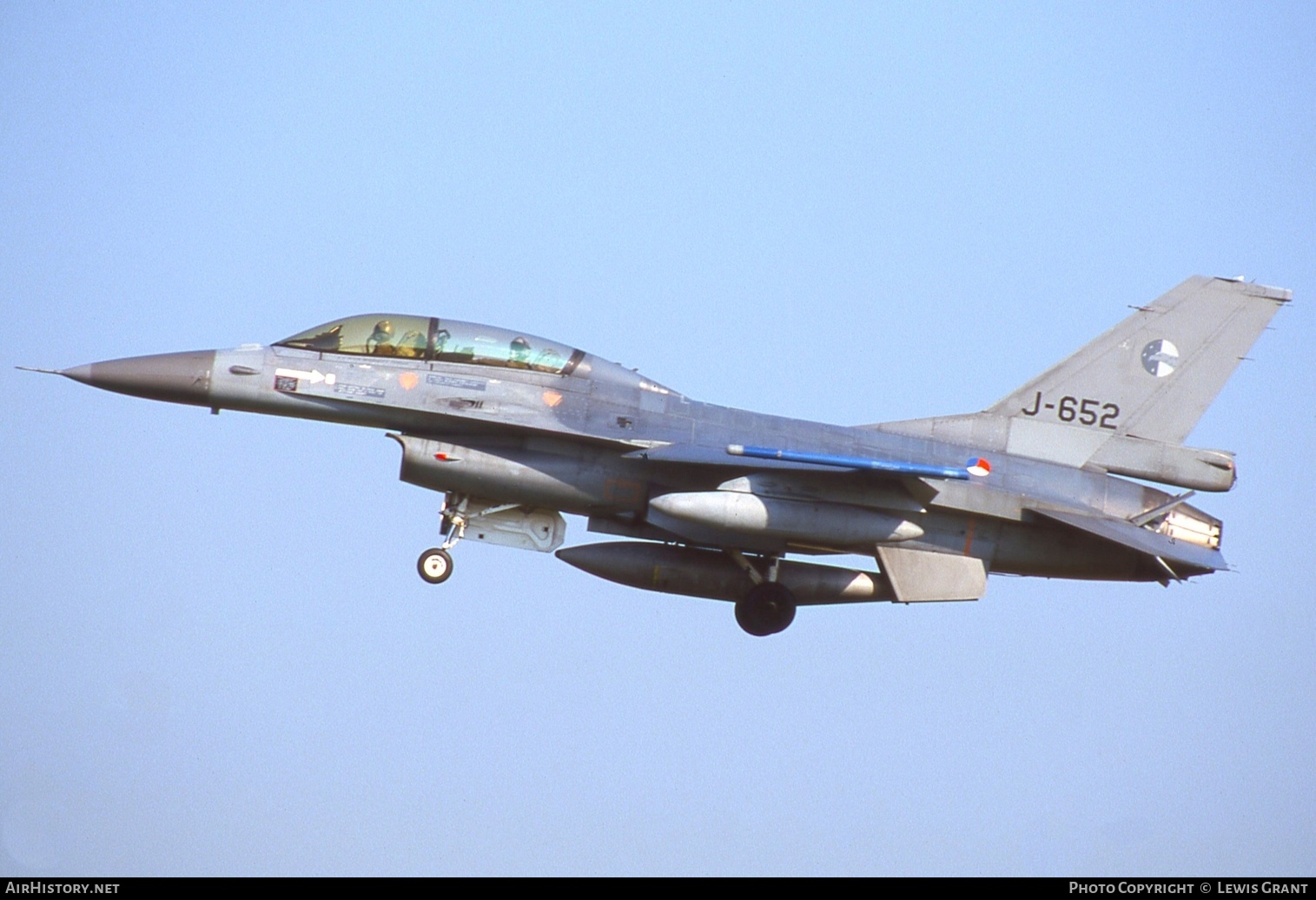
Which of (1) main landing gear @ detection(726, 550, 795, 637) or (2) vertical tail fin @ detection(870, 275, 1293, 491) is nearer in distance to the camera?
(1) main landing gear @ detection(726, 550, 795, 637)

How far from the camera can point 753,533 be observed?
54.9 ft

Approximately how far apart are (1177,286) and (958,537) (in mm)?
4284

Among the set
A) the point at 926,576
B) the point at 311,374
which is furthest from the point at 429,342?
the point at 926,576

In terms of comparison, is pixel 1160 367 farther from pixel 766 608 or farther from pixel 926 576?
pixel 766 608

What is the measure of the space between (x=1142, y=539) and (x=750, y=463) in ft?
14.2

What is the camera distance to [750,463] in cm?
1661

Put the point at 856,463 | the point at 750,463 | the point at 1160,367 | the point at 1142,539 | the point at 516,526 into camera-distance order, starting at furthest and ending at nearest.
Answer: the point at 1160,367, the point at 1142,539, the point at 516,526, the point at 750,463, the point at 856,463

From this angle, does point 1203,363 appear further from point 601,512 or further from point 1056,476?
point 601,512

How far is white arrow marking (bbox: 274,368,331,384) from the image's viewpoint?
55.1 ft

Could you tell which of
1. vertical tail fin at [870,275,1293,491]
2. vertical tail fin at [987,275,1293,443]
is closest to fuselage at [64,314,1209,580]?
vertical tail fin at [870,275,1293,491]

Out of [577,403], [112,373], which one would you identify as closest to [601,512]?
[577,403]

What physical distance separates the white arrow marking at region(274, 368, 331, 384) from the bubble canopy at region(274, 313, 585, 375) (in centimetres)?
27

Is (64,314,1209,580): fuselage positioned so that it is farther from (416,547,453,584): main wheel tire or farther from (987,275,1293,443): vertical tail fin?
(987,275,1293,443): vertical tail fin

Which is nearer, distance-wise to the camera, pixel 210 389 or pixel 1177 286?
pixel 210 389
